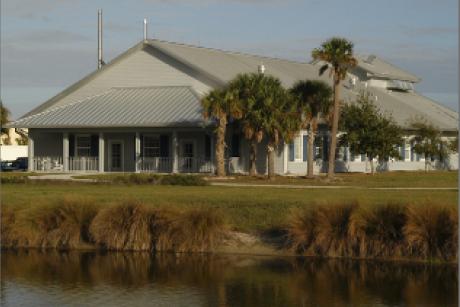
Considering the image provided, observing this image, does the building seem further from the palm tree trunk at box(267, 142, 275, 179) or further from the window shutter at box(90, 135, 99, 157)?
the palm tree trunk at box(267, 142, 275, 179)

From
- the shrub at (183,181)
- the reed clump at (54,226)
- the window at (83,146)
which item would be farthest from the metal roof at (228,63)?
the reed clump at (54,226)

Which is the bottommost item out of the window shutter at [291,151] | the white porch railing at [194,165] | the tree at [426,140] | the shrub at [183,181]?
the shrub at [183,181]

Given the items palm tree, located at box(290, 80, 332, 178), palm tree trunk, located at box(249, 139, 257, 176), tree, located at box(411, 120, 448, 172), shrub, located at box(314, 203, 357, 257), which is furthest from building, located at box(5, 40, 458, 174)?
shrub, located at box(314, 203, 357, 257)

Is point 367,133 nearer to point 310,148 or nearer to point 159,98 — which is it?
point 310,148

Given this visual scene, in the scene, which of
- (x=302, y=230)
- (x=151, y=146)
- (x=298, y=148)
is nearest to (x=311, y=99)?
(x=298, y=148)

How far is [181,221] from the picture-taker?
2494cm

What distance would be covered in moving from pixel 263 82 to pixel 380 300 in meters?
30.7

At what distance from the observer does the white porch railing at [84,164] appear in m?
56.4

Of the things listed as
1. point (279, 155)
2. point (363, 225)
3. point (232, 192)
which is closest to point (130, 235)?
point (363, 225)

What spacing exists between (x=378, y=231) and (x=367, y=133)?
3372 cm

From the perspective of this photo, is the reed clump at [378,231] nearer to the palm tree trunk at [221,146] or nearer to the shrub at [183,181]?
the shrub at [183,181]

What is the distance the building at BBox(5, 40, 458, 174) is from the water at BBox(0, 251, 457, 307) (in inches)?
1057

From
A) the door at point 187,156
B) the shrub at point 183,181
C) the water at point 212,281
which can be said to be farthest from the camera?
the door at point 187,156

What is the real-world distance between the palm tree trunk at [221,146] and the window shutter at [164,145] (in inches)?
231
